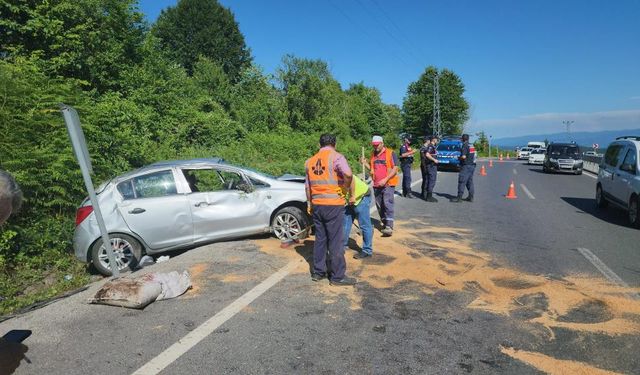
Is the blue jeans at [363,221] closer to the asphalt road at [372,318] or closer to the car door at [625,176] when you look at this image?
the asphalt road at [372,318]

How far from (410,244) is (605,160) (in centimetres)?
776

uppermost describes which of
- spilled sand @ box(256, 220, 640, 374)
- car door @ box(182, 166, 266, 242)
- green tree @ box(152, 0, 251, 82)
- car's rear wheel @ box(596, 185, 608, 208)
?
green tree @ box(152, 0, 251, 82)

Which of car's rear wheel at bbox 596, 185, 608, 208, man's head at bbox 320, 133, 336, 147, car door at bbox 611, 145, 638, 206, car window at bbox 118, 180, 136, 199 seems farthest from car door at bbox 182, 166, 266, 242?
car's rear wheel at bbox 596, 185, 608, 208

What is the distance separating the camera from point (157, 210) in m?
7.12

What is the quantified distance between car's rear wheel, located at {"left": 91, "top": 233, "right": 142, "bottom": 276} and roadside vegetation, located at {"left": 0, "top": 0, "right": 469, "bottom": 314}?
0.51m

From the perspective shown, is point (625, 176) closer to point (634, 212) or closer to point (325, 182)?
point (634, 212)

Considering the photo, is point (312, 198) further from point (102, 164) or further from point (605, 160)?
point (605, 160)

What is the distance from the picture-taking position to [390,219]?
8133 millimetres

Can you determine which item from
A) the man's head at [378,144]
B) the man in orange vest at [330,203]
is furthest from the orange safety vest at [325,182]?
the man's head at [378,144]

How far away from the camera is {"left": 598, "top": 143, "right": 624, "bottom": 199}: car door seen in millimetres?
10844

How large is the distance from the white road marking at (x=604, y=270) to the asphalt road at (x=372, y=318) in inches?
1.9

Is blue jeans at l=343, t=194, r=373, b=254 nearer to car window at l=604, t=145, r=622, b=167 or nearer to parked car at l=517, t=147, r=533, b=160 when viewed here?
car window at l=604, t=145, r=622, b=167

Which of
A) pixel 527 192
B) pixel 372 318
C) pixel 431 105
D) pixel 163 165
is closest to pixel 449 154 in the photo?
pixel 527 192

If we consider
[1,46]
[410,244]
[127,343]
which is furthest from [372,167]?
[1,46]
